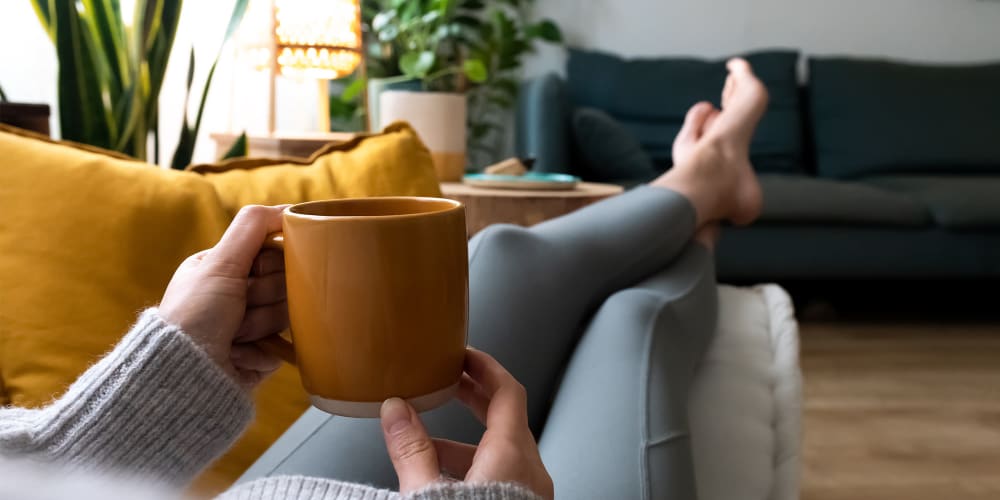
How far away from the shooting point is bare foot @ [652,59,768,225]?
1.36 m

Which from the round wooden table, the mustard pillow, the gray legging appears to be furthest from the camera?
the round wooden table

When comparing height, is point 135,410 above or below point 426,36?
below

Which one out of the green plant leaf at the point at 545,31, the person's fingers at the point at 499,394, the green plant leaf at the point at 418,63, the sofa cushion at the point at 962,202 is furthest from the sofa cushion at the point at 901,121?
the person's fingers at the point at 499,394

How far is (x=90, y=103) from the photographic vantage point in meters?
1.09

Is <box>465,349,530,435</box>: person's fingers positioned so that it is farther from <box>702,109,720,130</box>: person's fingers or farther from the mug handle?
<box>702,109,720,130</box>: person's fingers

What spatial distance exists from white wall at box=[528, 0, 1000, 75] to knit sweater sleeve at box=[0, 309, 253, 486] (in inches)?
114

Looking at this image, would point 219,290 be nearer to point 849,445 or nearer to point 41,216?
point 41,216

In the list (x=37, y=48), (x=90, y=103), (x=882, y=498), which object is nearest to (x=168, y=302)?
(x=90, y=103)

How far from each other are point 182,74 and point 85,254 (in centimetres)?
145

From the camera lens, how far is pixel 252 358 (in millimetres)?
519

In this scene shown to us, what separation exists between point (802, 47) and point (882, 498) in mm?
2344

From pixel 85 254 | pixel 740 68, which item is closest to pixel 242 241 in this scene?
pixel 85 254

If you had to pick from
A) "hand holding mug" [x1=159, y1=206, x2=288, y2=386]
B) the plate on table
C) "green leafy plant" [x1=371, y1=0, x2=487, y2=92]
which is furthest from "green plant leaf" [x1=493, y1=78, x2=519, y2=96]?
"hand holding mug" [x1=159, y1=206, x2=288, y2=386]

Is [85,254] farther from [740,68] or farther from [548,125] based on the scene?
[548,125]
